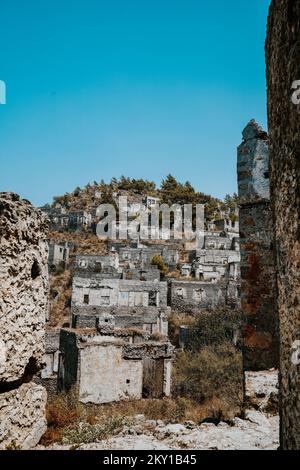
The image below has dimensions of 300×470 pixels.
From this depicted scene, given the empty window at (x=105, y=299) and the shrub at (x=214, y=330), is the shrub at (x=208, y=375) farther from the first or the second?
the empty window at (x=105, y=299)

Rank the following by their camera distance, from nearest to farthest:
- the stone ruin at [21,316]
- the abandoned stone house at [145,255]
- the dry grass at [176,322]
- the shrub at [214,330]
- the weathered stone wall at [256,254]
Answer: the stone ruin at [21,316]
the weathered stone wall at [256,254]
the shrub at [214,330]
the dry grass at [176,322]
the abandoned stone house at [145,255]

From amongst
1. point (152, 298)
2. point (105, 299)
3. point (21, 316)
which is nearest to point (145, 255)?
point (152, 298)

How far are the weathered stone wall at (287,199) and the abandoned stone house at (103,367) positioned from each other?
10.9 meters

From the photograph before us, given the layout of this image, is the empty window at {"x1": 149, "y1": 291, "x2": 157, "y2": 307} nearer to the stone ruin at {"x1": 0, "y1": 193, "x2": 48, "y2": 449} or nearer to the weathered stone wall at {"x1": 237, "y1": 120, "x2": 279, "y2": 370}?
the weathered stone wall at {"x1": 237, "y1": 120, "x2": 279, "y2": 370}

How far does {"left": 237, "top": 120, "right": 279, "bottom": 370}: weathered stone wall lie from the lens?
491cm

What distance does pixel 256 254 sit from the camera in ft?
17.3

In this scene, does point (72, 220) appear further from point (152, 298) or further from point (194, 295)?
point (152, 298)

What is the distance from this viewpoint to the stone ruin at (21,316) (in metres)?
2.17

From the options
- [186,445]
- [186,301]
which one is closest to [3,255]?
[186,445]

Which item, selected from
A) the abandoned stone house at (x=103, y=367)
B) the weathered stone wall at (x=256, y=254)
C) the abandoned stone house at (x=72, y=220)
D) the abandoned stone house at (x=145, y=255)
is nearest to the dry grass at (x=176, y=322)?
the abandoned stone house at (x=145, y=255)

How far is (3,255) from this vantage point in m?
2.15

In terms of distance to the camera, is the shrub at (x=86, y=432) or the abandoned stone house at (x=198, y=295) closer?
the shrub at (x=86, y=432)

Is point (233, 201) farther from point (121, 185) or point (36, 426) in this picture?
point (36, 426)

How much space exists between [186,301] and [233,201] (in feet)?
143
